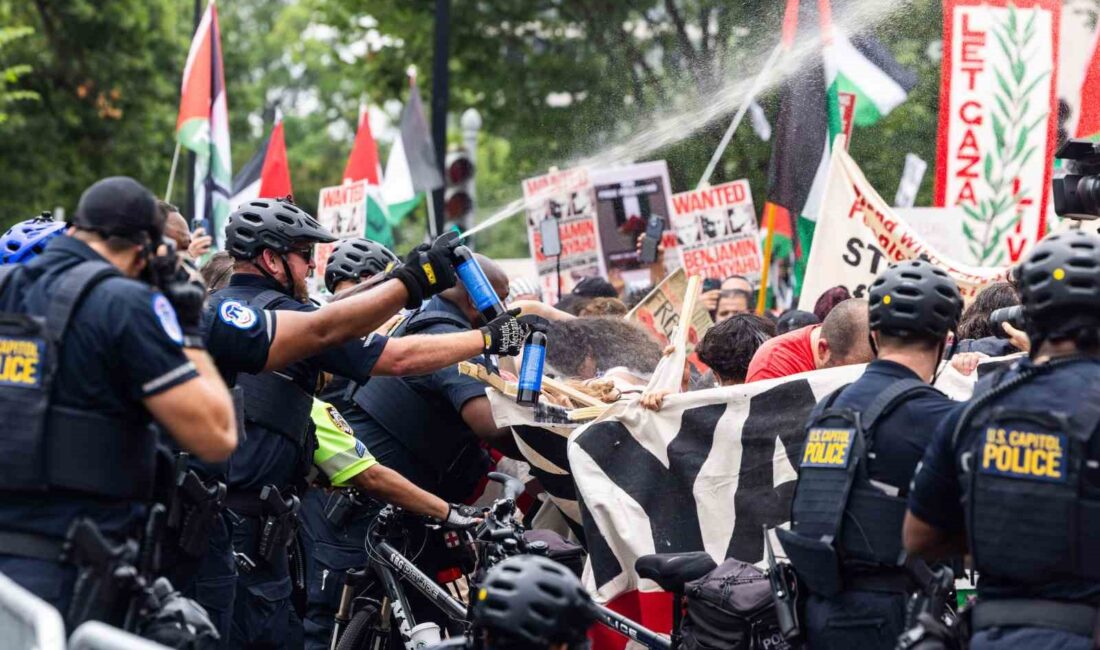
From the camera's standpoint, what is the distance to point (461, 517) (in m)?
6.80

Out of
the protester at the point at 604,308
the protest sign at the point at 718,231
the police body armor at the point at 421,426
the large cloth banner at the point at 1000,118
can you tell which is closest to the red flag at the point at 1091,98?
the large cloth banner at the point at 1000,118

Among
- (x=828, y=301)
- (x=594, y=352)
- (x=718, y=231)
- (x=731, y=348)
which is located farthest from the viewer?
(x=718, y=231)

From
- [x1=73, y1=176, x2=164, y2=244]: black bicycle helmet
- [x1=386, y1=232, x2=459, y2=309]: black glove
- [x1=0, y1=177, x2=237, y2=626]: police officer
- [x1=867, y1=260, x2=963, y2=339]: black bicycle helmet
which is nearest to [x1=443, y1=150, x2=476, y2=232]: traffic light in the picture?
[x1=386, y1=232, x2=459, y2=309]: black glove

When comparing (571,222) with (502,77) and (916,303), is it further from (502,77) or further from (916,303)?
(502,77)

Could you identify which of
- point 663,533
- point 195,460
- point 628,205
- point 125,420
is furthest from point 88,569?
point 628,205

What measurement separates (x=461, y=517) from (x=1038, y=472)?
3.14m

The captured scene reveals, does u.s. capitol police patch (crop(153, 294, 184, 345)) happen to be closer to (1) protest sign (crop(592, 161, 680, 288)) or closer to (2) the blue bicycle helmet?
(2) the blue bicycle helmet

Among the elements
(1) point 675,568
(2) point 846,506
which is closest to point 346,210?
(1) point 675,568

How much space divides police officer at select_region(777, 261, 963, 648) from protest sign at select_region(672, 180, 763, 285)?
8613 mm

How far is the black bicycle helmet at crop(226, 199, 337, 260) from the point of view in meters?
6.46

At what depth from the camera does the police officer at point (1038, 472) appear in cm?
411

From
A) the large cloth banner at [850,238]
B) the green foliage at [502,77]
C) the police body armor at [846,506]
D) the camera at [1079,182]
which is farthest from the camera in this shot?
the green foliage at [502,77]

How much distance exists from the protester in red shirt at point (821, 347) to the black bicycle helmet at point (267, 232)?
2.01 m

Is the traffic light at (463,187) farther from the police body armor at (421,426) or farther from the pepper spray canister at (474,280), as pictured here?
the pepper spray canister at (474,280)
